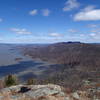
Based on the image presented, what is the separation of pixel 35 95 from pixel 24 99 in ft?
4.33

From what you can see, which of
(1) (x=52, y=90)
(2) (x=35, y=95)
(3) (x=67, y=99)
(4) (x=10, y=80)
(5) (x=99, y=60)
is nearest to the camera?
(3) (x=67, y=99)

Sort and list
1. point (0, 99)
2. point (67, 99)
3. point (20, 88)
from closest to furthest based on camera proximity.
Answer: point (0, 99) → point (67, 99) → point (20, 88)

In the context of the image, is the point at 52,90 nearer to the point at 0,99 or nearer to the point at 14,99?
the point at 14,99

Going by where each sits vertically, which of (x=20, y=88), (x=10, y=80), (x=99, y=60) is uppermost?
(x=20, y=88)

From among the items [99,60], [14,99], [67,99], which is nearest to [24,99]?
[14,99]

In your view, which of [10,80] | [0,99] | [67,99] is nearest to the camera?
[0,99]

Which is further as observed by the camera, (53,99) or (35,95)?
(35,95)

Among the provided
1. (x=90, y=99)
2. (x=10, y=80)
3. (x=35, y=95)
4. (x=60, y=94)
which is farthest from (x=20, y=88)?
(x=10, y=80)

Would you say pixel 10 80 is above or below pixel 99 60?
above

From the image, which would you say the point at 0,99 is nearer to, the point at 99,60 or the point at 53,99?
the point at 53,99

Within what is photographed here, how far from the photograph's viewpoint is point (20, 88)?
11828 millimetres

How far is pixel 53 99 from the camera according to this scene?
8.27 metres

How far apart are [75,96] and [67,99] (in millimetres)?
919

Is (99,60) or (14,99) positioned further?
(99,60)
